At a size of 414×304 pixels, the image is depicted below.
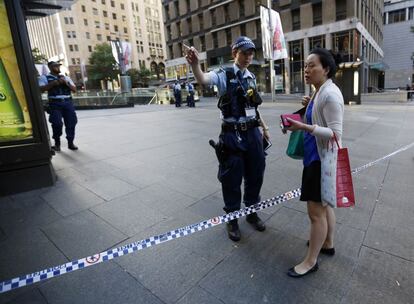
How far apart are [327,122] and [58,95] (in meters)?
6.20

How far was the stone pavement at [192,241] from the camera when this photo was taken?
2.09m

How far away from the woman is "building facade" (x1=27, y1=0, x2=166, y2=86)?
67.9 metres

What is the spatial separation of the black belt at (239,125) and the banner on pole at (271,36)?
58.4 feet

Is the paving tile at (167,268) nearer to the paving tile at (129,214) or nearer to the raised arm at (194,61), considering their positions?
the paving tile at (129,214)

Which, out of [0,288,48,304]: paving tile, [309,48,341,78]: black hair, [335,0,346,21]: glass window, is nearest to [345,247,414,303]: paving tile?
[309,48,341,78]: black hair

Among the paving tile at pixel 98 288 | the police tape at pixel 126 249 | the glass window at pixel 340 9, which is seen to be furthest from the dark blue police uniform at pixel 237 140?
the glass window at pixel 340 9

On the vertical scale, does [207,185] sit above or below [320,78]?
below

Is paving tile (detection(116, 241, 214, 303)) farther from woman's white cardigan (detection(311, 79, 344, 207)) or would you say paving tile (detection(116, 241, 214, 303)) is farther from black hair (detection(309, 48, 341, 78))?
black hair (detection(309, 48, 341, 78))

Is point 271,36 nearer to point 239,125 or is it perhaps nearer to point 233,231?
point 239,125

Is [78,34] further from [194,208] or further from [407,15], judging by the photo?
[194,208]

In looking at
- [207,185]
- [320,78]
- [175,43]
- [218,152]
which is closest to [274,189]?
[207,185]

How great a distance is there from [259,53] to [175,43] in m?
17.9

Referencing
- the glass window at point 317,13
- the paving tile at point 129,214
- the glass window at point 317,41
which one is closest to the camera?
the paving tile at point 129,214

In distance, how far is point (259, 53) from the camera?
3516 centimetres
